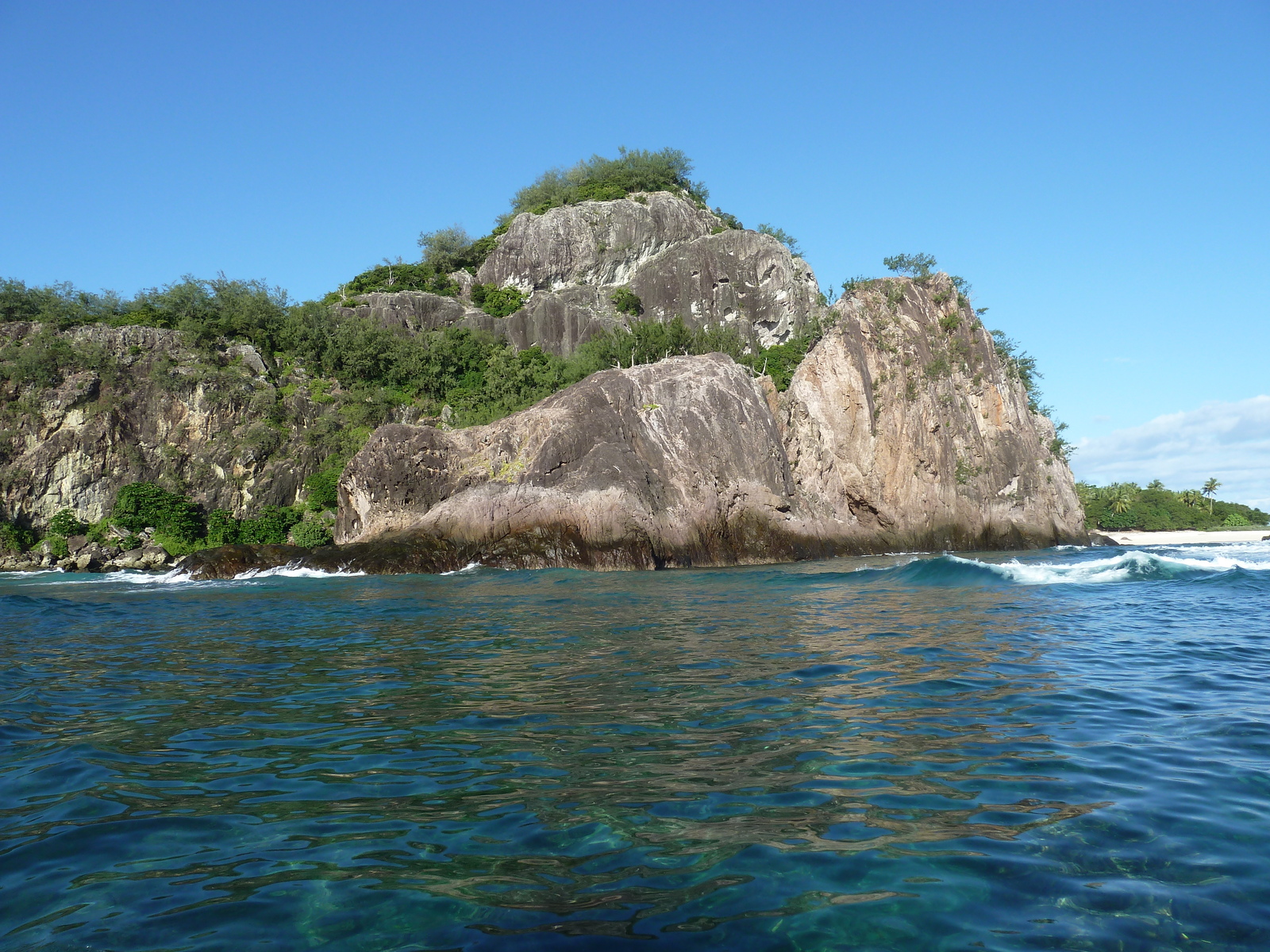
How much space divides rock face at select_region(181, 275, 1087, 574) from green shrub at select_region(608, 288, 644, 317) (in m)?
19.4

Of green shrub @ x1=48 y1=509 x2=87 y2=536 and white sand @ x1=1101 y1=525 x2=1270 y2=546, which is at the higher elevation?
green shrub @ x1=48 y1=509 x2=87 y2=536

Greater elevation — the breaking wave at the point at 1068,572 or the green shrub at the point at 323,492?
the green shrub at the point at 323,492

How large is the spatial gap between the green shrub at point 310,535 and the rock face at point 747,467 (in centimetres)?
653

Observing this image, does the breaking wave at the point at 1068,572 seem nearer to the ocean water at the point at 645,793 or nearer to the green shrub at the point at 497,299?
the ocean water at the point at 645,793

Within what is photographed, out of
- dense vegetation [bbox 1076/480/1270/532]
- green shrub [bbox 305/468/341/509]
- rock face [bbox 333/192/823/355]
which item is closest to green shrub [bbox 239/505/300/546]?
green shrub [bbox 305/468/341/509]

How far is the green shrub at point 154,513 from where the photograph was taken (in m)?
43.2

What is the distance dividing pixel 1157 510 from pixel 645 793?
94406mm

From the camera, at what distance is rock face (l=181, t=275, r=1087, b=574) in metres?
32.8

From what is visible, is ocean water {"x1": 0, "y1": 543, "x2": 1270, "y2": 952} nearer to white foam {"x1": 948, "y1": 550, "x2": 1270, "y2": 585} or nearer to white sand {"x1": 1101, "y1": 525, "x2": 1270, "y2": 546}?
white foam {"x1": 948, "y1": 550, "x2": 1270, "y2": 585}

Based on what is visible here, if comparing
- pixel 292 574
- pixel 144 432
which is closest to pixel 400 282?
pixel 144 432

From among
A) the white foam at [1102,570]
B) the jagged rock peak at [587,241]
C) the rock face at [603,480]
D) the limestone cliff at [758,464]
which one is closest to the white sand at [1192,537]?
the limestone cliff at [758,464]

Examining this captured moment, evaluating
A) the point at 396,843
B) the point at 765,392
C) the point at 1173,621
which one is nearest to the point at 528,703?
the point at 396,843

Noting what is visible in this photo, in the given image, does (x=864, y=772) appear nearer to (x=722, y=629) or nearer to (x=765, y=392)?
(x=722, y=629)

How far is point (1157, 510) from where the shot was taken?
269 feet
